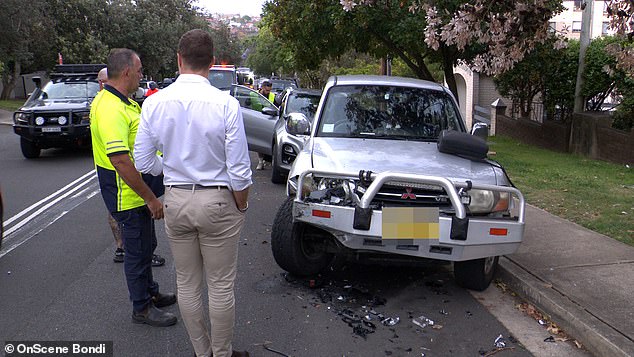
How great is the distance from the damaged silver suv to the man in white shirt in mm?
1289

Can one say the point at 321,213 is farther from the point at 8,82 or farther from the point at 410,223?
the point at 8,82

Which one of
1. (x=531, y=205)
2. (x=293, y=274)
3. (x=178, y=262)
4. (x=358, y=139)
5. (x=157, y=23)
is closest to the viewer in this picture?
(x=178, y=262)

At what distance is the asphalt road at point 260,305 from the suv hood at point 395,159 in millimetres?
1091

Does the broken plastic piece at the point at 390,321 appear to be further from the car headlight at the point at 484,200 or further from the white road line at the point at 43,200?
the white road line at the point at 43,200

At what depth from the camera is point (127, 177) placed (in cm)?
372

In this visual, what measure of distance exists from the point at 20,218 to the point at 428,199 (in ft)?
18.2

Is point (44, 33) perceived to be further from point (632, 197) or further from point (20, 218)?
point (632, 197)

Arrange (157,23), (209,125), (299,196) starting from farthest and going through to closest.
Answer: (157,23)
(299,196)
(209,125)

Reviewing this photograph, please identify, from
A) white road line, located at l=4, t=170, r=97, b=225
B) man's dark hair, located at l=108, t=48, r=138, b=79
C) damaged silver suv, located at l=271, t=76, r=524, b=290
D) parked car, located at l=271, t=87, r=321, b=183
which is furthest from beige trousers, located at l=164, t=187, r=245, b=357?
parked car, located at l=271, t=87, r=321, b=183

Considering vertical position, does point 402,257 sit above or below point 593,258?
above

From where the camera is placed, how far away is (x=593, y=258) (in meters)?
5.84

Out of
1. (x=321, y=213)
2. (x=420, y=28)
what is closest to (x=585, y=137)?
(x=420, y=28)

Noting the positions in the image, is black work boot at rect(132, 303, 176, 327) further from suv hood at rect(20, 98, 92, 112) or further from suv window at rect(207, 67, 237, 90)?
suv window at rect(207, 67, 237, 90)

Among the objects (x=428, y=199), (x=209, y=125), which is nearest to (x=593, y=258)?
(x=428, y=199)
